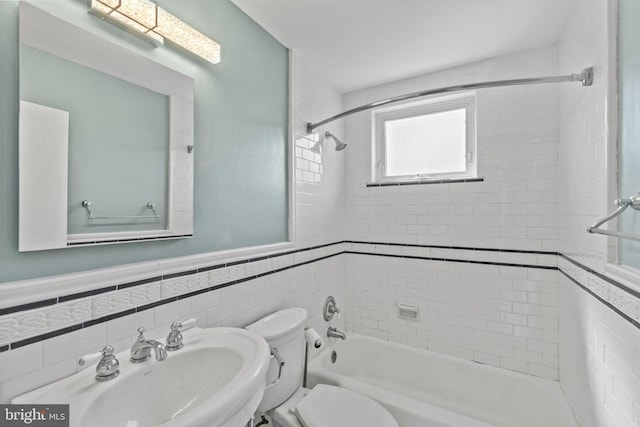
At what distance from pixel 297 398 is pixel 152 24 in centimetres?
188

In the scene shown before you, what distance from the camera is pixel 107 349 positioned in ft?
2.97

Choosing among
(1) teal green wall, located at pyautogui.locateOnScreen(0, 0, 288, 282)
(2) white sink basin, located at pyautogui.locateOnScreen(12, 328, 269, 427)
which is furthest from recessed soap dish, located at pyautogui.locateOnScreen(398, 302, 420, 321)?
(2) white sink basin, located at pyautogui.locateOnScreen(12, 328, 269, 427)

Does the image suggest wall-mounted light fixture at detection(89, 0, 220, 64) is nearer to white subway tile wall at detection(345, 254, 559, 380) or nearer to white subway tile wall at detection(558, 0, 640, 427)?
white subway tile wall at detection(558, 0, 640, 427)

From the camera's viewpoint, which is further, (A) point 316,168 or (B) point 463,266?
(A) point 316,168

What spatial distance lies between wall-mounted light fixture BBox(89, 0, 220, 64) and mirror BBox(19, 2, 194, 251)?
3.7 inches

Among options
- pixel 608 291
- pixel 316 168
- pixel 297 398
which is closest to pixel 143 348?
pixel 297 398

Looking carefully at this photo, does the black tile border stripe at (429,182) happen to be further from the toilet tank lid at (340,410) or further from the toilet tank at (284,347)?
the toilet tank lid at (340,410)

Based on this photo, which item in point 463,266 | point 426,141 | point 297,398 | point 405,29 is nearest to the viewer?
point 297,398

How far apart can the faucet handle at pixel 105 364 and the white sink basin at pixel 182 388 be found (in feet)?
0.06

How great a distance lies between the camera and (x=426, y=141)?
2387 mm

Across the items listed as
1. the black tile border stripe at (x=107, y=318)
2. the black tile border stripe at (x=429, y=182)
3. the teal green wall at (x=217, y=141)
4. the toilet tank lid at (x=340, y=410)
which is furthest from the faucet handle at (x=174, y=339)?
the black tile border stripe at (x=429, y=182)

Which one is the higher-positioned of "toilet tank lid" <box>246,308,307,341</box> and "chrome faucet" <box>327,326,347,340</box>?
"toilet tank lid" <box>246,308,307,341</box>

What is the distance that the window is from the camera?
7.29 ft

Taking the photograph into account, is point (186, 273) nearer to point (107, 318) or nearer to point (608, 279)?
point (107, 318)
